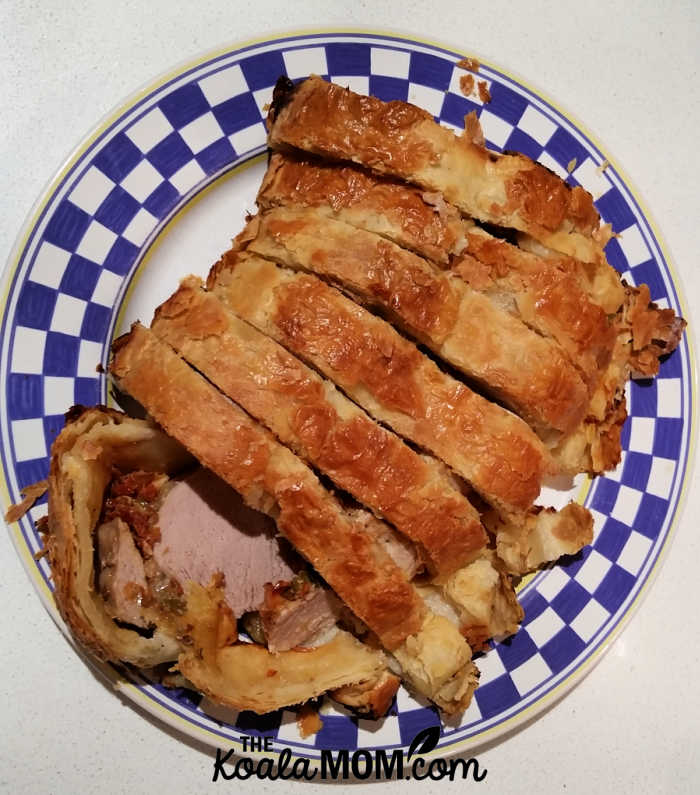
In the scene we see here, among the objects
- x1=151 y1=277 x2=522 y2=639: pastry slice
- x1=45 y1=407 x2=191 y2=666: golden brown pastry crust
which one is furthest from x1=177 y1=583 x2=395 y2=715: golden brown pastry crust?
x1=151 y1=277 x2=522 y2=639: pastry slice

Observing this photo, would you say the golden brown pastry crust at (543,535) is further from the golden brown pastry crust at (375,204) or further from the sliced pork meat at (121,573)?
the sliced pork meat at (121,573)

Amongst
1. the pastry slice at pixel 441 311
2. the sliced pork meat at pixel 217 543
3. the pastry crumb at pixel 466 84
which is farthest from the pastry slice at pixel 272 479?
the pastry crumb at pixel 466 84

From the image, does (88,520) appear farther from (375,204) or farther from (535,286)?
(535,286)

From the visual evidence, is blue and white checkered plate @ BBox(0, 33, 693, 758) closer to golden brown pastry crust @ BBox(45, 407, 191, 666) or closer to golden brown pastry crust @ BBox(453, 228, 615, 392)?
golden brown pastry crust @ BBox(45, 407, 191, 666)

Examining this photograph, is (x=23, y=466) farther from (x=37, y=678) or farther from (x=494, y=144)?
(x=494, y=144)

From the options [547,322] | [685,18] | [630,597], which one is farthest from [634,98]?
[630,597]
